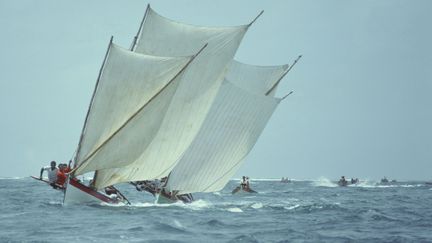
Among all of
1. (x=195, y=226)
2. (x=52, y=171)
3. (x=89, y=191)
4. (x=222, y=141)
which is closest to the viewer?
(x=195, y=226)

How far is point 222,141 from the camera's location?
41750 millimetres

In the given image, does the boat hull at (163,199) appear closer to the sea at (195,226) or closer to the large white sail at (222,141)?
the large white sail at (222,141)

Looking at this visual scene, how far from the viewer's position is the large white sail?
41.2 meters

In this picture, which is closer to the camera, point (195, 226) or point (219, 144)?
point (195, 226)

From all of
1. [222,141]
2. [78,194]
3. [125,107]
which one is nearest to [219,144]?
[222,141]

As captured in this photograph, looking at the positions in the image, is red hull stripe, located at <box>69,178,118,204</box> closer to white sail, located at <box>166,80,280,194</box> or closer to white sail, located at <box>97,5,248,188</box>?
white sail, located at <box>97,5,248,188</box>

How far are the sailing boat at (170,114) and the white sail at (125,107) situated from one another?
6cm

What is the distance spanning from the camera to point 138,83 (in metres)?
36.2

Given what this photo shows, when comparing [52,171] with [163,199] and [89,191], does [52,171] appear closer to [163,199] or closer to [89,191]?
[89,191]

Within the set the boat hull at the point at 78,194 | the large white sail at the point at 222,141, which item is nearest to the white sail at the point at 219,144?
the large white sail at the point at 222,141

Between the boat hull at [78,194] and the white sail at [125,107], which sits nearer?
the boat hull at [78,194]

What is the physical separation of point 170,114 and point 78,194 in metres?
7.87

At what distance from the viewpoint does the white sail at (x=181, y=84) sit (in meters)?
38.3

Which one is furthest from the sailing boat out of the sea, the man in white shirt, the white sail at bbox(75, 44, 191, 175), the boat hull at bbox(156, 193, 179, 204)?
the sea
